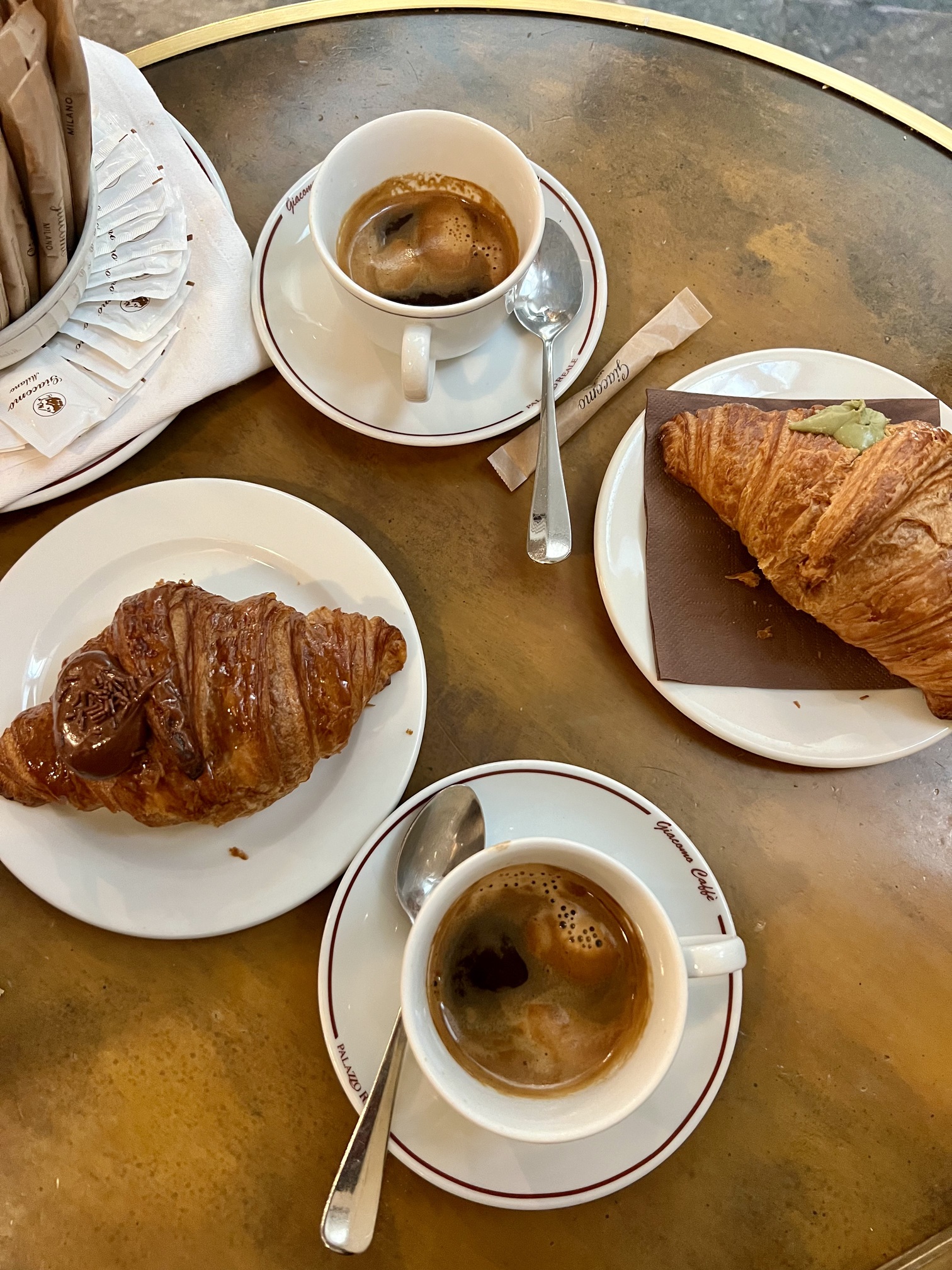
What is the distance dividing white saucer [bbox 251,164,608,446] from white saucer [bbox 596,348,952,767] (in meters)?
0.17

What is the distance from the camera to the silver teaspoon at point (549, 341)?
117cm

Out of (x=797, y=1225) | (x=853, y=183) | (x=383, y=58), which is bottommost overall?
(x=797, y=1225)

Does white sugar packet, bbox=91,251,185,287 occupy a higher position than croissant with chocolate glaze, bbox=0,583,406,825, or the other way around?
white sugar packet, bbox=91,251,185,287

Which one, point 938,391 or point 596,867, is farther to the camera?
point 938,391

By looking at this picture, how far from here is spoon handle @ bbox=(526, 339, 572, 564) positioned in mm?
1172

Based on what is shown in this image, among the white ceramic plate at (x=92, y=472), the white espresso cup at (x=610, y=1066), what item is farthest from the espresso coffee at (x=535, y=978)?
the white ceramic plate at (x=92, y=472)

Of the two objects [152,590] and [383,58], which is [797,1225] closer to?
[152,590]

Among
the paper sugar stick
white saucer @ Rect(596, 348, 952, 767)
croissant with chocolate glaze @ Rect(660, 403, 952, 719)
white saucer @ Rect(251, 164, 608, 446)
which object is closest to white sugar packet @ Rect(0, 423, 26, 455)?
white saucer @ Rect(251, 164, 608, 446)

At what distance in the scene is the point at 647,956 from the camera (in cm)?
90

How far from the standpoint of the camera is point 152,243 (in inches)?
46.5

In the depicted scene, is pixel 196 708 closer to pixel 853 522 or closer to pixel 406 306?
pixel 406 306

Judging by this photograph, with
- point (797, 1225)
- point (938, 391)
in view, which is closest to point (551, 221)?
point (938, 391)

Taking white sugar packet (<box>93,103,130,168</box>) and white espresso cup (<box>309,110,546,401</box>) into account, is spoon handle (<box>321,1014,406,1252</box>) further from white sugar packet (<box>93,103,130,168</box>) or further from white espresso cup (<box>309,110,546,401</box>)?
white sugar packet (<box>93,103,130,168</box>)

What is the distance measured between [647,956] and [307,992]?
0.47 m
